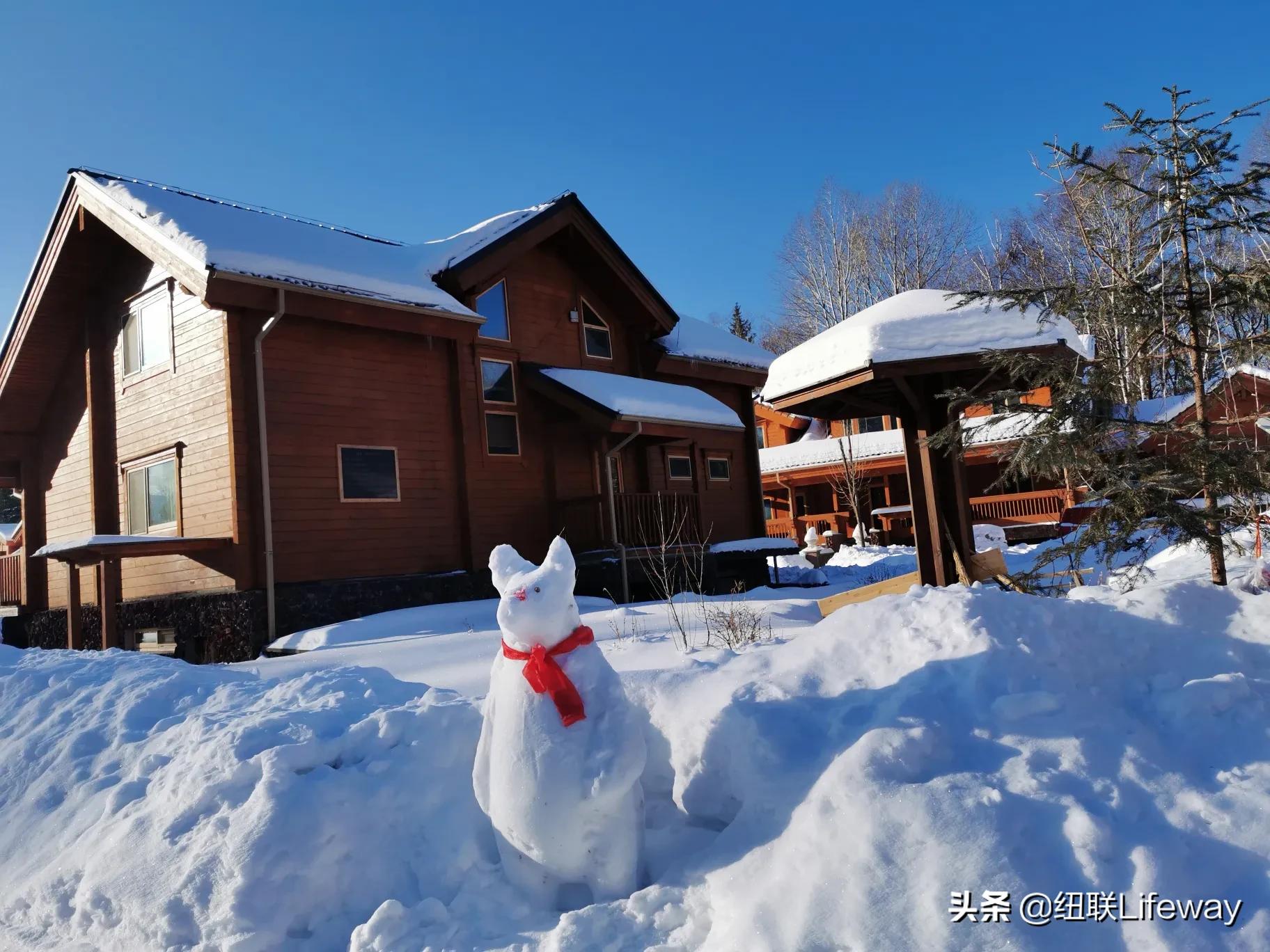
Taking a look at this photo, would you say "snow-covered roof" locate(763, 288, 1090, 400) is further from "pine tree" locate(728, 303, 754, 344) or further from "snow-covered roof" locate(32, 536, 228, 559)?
"pine tree" locate(728, 303, 754, 344)

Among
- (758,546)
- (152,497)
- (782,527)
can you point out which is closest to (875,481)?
(782,527)

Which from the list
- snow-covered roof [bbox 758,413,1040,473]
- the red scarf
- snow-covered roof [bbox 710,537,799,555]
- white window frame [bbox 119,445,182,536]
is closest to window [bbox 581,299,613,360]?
snow-covered roof [bbox 710,537,799,555]

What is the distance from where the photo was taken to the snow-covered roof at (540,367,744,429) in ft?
43.4

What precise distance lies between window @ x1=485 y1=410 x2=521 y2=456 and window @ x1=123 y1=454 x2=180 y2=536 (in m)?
4.46

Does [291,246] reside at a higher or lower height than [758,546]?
higher

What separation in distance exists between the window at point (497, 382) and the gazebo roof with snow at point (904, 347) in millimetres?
7117

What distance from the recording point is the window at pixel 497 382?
13664mm

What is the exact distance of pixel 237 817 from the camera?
11.7 feet

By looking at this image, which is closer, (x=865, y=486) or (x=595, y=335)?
(x=595, y=335)

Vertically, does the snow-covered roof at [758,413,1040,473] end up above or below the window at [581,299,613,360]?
below

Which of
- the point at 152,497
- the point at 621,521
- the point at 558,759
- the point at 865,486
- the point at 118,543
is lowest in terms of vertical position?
the point at 558,759

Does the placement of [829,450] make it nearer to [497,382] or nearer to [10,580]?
[497,382]

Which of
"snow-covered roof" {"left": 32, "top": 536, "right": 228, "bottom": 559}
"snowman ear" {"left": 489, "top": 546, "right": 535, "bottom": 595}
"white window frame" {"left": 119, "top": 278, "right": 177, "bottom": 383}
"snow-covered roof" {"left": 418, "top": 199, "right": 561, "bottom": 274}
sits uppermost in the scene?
"snow-covered roof" {"left": 418, "top": 199, "right": 561, "bottom": 274}

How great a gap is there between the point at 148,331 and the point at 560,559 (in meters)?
11.9
